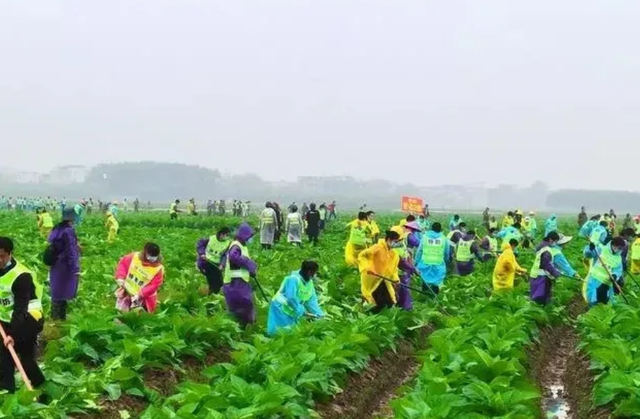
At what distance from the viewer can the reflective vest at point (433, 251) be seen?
609 inches

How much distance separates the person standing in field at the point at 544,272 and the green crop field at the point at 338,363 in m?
0.34

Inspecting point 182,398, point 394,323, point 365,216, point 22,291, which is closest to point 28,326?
point 22,291

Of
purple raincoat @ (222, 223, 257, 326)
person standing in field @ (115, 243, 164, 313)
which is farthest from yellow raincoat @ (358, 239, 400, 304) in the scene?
person standing in field @ (115, 243, 164, 313)

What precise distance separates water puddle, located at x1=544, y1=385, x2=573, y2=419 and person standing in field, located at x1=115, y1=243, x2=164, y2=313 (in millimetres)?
5303

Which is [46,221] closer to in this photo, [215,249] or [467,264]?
[215,249]

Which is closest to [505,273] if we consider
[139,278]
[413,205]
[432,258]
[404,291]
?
[432,258]

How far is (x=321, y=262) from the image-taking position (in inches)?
816

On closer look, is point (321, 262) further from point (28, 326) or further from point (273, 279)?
point (28, 326)

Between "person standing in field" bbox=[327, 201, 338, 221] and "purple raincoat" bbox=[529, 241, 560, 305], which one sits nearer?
"purple raincoat" bbox=[529, 241, 560, 305]

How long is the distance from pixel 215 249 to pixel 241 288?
7.93 feet

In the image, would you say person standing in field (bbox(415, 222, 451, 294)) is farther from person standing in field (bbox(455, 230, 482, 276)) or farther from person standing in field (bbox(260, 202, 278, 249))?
person standing in field (bbox(260, 202, 278, 249))

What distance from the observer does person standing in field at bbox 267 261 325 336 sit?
10211 millimetres

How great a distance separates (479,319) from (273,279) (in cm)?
641

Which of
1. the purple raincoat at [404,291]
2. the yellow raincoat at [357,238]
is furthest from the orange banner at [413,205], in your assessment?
the purple raincoat at [404,291]
